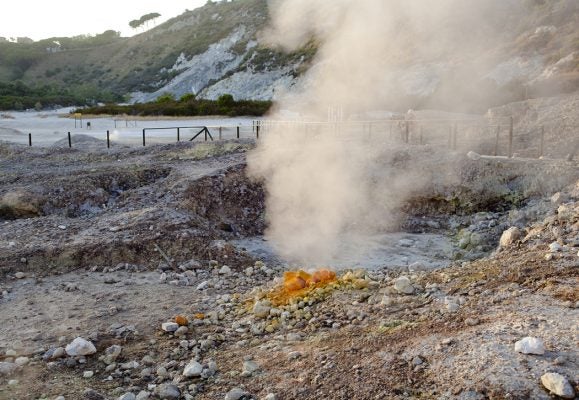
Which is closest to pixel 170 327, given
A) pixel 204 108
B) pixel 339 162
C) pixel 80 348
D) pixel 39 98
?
pixel 80 348

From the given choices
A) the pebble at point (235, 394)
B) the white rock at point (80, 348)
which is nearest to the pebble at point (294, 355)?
the pebble at point (235, 394)

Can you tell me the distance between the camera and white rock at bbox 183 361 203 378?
357cm

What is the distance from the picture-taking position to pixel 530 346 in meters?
2.93

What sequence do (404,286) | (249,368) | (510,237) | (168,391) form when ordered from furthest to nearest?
(510,237) → (404,286) → (249,368) → (168,391)

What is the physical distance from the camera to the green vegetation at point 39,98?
133 ft

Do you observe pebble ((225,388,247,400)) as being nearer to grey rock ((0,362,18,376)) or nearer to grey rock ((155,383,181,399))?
grey rock ((155,383,181,399))

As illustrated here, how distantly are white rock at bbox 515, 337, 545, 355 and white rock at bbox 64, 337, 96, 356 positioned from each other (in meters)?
2.87

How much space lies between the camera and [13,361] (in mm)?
4004

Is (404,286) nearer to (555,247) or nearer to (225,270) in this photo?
(555,247)

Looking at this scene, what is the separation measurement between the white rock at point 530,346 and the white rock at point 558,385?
24cm

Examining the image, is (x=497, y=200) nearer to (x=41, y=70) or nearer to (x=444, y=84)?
(x=444, y=84)

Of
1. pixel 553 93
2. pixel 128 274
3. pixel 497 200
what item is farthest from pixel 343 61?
pixel 553 93

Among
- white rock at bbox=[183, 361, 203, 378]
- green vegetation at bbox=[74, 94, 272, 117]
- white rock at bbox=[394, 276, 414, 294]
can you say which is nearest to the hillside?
green vegetation at bbox=[74, 94, 272, 117]

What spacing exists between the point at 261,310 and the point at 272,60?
35.0 meters
